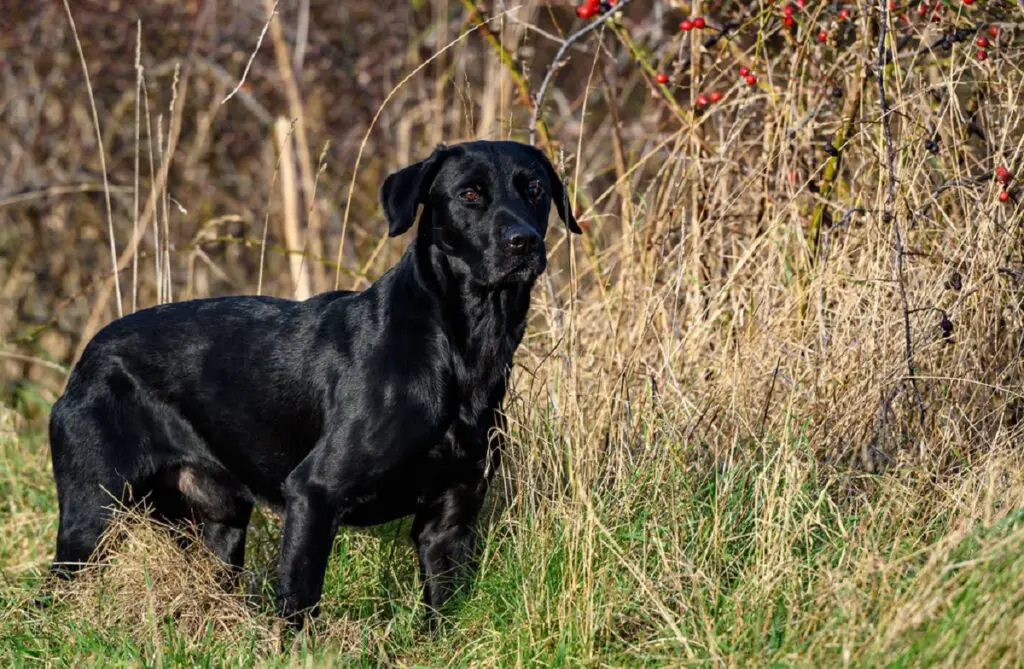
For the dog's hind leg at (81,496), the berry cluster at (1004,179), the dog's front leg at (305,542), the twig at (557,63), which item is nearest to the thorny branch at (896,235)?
the berry cluster at (1004,179)

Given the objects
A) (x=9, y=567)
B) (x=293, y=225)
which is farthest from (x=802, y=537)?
(x=293, y=225)

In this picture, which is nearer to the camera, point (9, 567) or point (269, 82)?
point (9, 567)

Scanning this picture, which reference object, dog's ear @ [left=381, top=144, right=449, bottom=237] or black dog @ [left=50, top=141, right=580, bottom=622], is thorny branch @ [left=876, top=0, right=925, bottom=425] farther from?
dog's ear @ [left=381, top=144, right=449, bottom=237]

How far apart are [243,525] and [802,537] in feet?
6.22

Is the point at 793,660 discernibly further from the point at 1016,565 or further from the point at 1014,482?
the point at 1014,482

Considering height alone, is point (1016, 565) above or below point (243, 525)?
above

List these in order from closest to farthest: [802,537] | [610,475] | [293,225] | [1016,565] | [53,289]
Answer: [1016,565] < [802,537] < [610,475] < [293,225] < [53,289]

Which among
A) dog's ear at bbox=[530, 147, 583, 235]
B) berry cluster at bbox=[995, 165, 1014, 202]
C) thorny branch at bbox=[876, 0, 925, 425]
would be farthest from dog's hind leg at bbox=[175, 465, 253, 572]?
berry cluster at bbox=[995, 165, 1014, 202]

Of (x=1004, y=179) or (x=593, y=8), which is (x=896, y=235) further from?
(x=593, y=8)

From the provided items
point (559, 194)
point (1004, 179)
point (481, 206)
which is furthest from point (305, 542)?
point (1004, 179)

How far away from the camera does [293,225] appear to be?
21.9ft

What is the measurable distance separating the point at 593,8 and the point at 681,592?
2006 mm

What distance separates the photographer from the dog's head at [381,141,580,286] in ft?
11.3

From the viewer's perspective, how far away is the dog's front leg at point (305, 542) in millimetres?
3400
